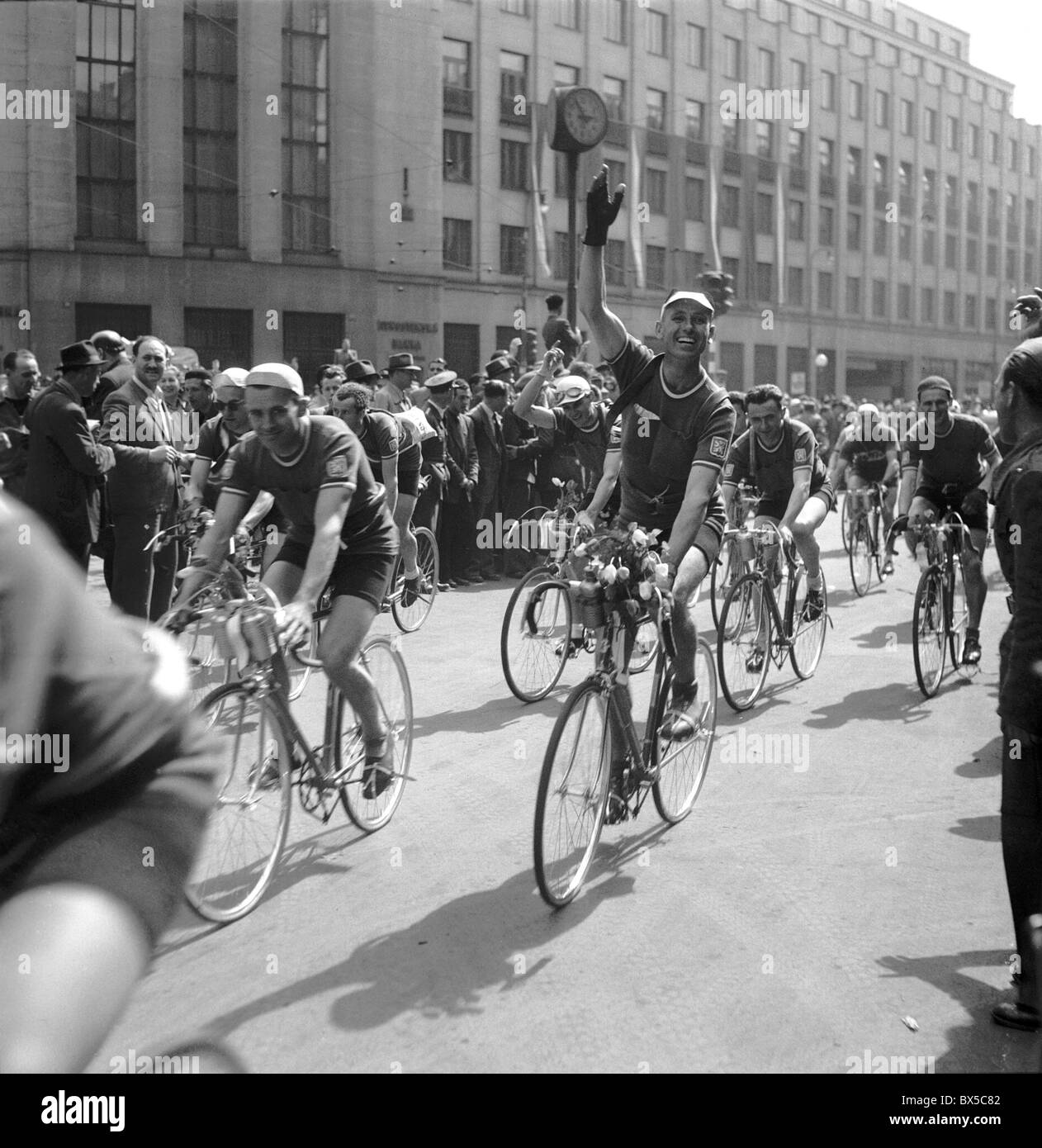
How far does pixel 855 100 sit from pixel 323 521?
68033mm

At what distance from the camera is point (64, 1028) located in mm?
1570

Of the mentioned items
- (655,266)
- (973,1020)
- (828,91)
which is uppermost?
(828,91)

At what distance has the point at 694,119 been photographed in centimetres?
5650

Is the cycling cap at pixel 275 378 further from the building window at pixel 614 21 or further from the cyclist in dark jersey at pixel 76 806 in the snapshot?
the building window at pixel 614 21

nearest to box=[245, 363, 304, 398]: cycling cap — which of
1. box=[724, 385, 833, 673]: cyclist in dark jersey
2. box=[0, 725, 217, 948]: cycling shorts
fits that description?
box=[0, 725, 217, 948]: cycling shorts

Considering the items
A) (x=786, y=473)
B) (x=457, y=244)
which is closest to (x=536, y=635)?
(x=786, y=473)

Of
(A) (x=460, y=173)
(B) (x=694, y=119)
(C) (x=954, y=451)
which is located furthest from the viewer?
(B) (x=694, y=119)

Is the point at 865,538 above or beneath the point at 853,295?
beneath

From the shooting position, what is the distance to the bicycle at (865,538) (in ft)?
46.9

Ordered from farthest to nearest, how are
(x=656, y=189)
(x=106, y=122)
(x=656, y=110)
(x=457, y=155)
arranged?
1. (x=656, y=189)
2. (x=656, y=110)
3. (x=457, y=155)
4. (x=106, y=122)

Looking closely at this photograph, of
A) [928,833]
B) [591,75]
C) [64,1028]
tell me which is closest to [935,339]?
[591,75]

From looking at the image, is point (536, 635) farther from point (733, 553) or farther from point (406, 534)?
point (406, 534)

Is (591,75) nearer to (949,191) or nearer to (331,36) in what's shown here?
(331,36)
